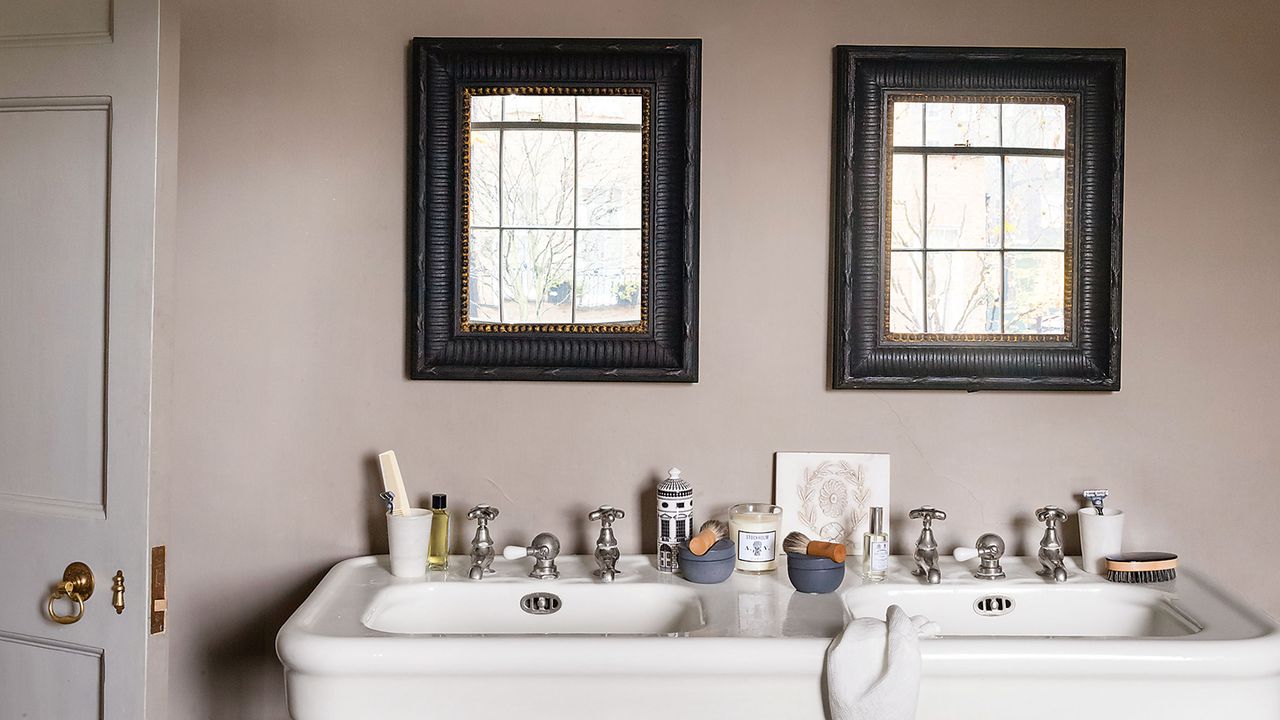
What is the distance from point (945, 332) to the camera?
175 centimetres

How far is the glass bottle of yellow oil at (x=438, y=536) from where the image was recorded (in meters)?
1.70

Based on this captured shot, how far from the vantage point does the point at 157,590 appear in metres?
1.43

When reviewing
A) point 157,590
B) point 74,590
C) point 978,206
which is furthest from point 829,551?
point 74,590

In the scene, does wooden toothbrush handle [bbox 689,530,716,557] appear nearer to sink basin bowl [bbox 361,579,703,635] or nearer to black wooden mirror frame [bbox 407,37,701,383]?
sink basin bowl [bbox 361,579,703,635]

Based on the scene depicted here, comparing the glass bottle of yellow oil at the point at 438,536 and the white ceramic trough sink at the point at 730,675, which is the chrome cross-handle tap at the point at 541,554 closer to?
the glass bottle of yellow oil at the point at 438,536

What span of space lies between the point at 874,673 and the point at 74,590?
1193 mm

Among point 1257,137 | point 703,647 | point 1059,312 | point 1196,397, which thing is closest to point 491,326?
point 703,647

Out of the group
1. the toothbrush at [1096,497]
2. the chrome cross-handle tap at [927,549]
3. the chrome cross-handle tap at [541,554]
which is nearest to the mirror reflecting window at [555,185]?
the chrome cross-handle tap at [541,554]

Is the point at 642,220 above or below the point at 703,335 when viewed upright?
above

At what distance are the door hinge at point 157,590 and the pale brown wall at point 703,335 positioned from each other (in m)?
0.34

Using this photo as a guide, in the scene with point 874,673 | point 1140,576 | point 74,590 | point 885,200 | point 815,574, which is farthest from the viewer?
point 885,200

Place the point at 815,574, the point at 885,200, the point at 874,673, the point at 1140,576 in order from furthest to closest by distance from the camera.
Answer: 1. the point at 885,200
2. the point at 1140,576
3. the point at 815,574
4. the point at 874,673

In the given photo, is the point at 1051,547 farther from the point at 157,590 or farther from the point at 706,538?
the point at 157,590

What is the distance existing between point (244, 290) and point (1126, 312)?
1674 mm
